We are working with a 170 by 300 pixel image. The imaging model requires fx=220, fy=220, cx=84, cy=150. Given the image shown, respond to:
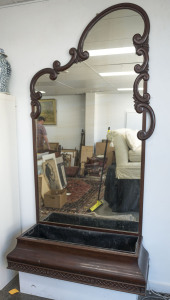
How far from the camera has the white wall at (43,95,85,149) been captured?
6.35 ft

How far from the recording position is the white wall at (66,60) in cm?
159

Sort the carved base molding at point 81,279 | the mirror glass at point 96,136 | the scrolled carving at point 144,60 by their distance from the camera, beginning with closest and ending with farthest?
the carved base molding at point 81,279, the scrolled carving at point 144,60, the mirror glass at point 96,136

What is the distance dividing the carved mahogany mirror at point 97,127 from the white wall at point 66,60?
7cm

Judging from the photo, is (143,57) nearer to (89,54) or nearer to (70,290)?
(89,54)

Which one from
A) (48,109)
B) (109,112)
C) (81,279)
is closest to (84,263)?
(81,279)

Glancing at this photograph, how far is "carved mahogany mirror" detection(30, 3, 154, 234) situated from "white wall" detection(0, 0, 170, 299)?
0.22 feet

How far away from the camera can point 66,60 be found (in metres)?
1.81

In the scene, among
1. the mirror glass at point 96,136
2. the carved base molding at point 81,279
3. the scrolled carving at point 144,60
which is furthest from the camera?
the mirror glass at point 96,136

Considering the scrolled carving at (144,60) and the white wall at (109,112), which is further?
the white wall at (109,112)

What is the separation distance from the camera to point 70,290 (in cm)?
169

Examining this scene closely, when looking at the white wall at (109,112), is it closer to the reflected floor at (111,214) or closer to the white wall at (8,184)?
the reflected floor at (111,214)

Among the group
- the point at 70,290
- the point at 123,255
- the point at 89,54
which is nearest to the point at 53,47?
the point at 89,54

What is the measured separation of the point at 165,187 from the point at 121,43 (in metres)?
1.15

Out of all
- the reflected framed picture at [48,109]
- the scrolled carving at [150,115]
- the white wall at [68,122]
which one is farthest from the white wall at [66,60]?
the white wall at [68,122]
